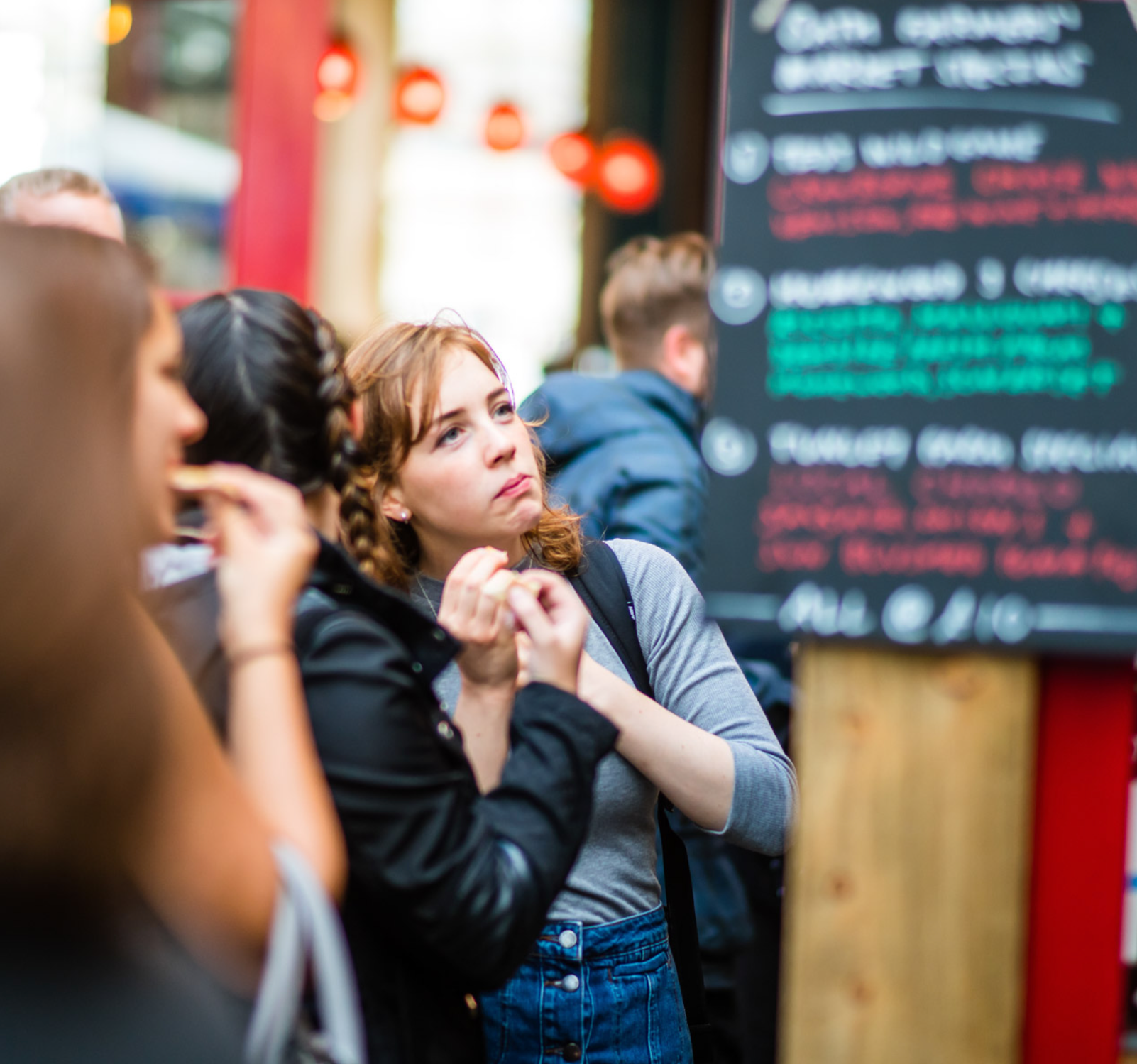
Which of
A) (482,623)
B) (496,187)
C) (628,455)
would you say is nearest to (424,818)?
(482,623)

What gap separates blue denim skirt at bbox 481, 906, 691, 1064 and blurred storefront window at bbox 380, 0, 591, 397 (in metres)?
8.42

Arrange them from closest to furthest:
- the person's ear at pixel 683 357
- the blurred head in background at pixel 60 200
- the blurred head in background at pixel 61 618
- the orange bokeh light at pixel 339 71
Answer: the blurred head in background at pixel 61 618
the blurred head in background at pixel 60 200
the person's ear at pixel 683 357
the orange bokeh light at pixel 339 71

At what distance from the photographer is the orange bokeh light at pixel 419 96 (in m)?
8.38

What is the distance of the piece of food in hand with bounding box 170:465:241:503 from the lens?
4.63 ft

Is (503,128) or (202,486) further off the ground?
(503,128)

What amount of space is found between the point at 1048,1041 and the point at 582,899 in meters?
0.70

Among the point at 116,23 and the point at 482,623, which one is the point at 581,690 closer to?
the point at 482,623

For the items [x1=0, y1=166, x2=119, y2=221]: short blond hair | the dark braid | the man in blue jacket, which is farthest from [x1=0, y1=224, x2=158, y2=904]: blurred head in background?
[x1=0, y1=166, x2=119, y2=221]: short blond hair

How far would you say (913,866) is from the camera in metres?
1.54

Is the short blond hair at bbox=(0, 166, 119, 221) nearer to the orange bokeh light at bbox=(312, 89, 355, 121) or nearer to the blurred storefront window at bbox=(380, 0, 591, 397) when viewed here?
the orange bokeh light at bbox=(312, 89, 355, 121)

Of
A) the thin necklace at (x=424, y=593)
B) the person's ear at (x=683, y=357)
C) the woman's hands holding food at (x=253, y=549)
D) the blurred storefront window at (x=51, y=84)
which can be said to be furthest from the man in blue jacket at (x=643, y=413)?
the blurred storefront window at (x=51, y=84)

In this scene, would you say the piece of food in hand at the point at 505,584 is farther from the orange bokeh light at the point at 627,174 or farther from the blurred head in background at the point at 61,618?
the orange bokeh light at the point at 627,174

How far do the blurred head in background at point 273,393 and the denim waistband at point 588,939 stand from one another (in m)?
0.73

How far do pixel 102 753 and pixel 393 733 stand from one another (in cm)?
35
